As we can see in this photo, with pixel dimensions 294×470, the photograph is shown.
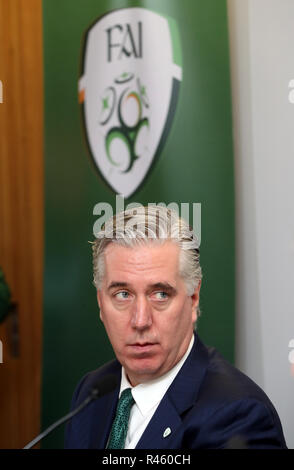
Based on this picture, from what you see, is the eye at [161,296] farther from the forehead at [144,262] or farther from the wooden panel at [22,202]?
the wooden panel at [22,202]

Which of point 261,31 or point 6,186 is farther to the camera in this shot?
point 6,186

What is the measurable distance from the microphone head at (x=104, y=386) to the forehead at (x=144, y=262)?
0.27m

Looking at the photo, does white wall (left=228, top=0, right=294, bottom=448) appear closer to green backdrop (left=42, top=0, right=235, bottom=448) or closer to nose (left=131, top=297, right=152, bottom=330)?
green backdrop (left=42, top=0, right=235, bottom=448)

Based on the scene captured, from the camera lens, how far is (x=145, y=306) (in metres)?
1.16

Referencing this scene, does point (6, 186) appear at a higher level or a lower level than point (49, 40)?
lower

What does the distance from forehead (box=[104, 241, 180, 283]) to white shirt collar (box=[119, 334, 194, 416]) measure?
0.61 feet

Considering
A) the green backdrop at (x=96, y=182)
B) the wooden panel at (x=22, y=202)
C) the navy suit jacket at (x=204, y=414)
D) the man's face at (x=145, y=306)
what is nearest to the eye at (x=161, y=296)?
the man's face at (x=145, y=306)

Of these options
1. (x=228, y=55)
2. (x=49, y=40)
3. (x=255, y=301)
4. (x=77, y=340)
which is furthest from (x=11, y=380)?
(x=228, y=55)

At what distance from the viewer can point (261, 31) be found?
176cm

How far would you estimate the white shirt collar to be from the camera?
3.84ft

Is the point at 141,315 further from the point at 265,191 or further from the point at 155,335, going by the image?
the point at 265,191

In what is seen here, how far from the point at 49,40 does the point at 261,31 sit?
65 cm

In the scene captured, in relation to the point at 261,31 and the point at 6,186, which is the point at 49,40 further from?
the point at 261,31

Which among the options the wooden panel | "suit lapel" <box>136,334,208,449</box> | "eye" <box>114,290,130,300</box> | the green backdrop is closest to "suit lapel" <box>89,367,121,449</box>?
"suit lapel" <box>136,334,208,449</box>
